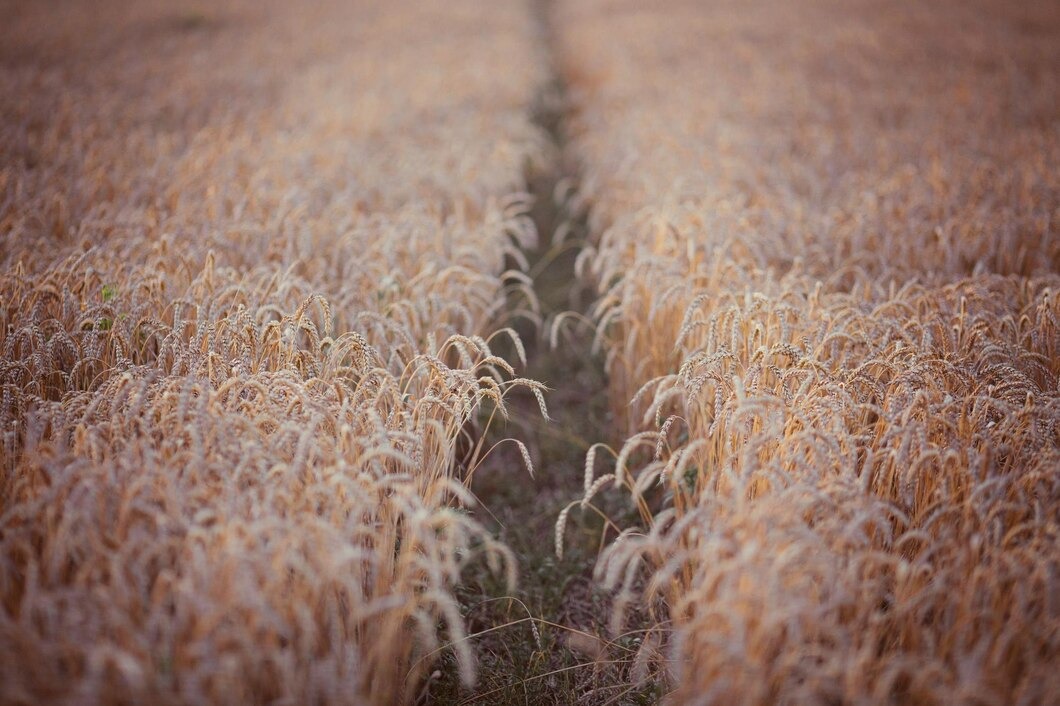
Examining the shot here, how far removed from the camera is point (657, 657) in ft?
6.78

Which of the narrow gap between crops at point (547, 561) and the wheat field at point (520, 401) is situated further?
the narrow gap between crops at point (547, 561)

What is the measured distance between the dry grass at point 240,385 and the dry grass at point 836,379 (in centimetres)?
67

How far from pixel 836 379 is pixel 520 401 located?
6.27ft

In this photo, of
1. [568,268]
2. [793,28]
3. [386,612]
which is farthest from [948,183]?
[793,28]

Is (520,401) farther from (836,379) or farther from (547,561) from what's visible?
(836,379)

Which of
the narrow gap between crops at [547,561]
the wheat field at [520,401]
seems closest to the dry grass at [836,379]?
the wheat field at [520,401]

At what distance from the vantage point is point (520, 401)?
377 centimetres

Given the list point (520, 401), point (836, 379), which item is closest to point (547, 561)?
point (520, 401)

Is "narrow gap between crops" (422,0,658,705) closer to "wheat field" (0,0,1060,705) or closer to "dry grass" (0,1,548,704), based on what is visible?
"wheat field" (0,0,1060,705)

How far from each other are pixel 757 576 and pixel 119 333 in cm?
230

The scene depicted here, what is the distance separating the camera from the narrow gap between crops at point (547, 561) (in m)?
2.13

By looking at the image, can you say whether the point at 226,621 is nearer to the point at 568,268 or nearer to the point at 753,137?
the point at 568,268

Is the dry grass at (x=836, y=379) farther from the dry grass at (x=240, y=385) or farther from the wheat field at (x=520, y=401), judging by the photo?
the dry grass at (x=240, y=385)

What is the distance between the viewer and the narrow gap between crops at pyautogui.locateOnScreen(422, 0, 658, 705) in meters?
2.13
